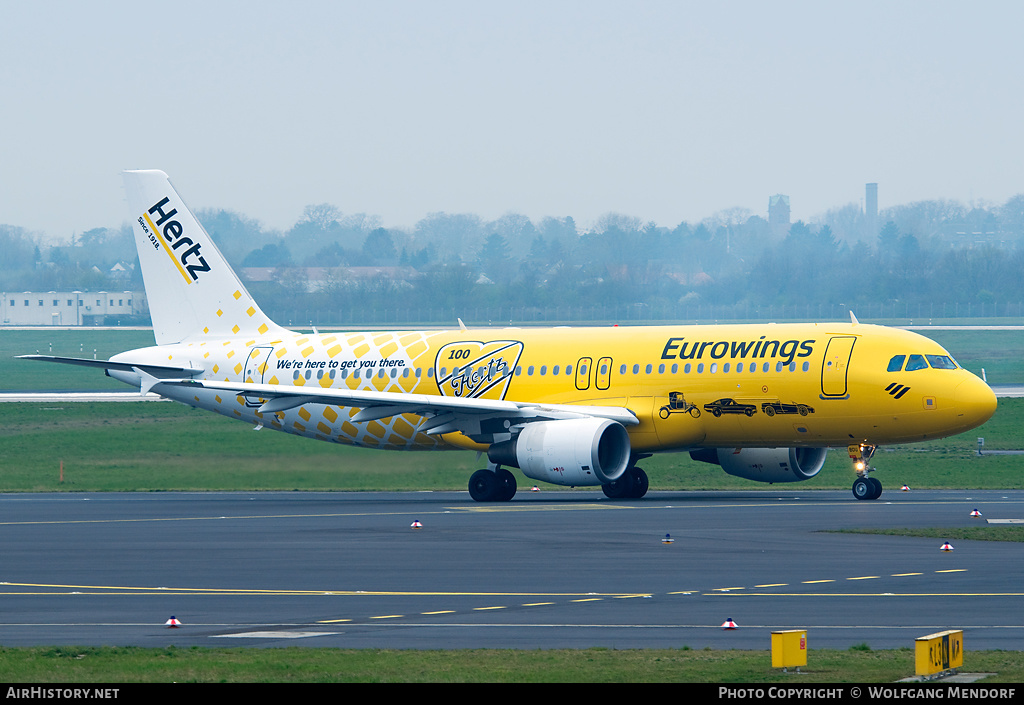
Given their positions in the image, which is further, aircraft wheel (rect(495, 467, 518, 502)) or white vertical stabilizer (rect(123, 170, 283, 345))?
white vertical stabilizer (rect(123, 170, 283, 345))

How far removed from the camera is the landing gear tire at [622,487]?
45219mm

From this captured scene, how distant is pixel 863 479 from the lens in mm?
43125

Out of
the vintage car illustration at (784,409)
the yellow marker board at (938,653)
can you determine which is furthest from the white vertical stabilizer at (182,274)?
the yellow marker board at (938,653)

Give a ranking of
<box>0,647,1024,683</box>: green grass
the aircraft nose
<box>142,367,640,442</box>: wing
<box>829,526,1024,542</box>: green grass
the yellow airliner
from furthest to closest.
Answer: <box>142,367,640,442</box>: wing < the yellow airliner < the aircraft nose < <box>829,526,1024,542</box>: green grass < <box>0,647,1024,683</box>: green grass

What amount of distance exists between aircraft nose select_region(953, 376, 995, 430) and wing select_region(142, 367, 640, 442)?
8533 mm

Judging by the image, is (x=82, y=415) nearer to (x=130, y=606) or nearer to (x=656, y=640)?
(x=130, y=606)

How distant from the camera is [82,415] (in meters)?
68.7

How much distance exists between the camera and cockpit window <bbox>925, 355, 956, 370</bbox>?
42.6 meters

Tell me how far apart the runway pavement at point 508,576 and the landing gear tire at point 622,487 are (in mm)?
2950

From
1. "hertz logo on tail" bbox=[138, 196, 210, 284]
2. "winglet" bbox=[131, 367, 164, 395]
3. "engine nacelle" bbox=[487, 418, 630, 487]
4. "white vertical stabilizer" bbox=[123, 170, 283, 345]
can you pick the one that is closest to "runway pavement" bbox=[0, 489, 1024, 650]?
"engine nacelle" bbox=[487, 418, 630, 487]

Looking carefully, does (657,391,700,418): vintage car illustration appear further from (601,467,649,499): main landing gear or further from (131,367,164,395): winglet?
(131,367,164,395): winglet

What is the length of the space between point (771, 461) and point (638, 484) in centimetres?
439

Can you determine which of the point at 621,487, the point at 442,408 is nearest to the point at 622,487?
the point at 621,487

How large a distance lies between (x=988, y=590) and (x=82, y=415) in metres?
51.6
